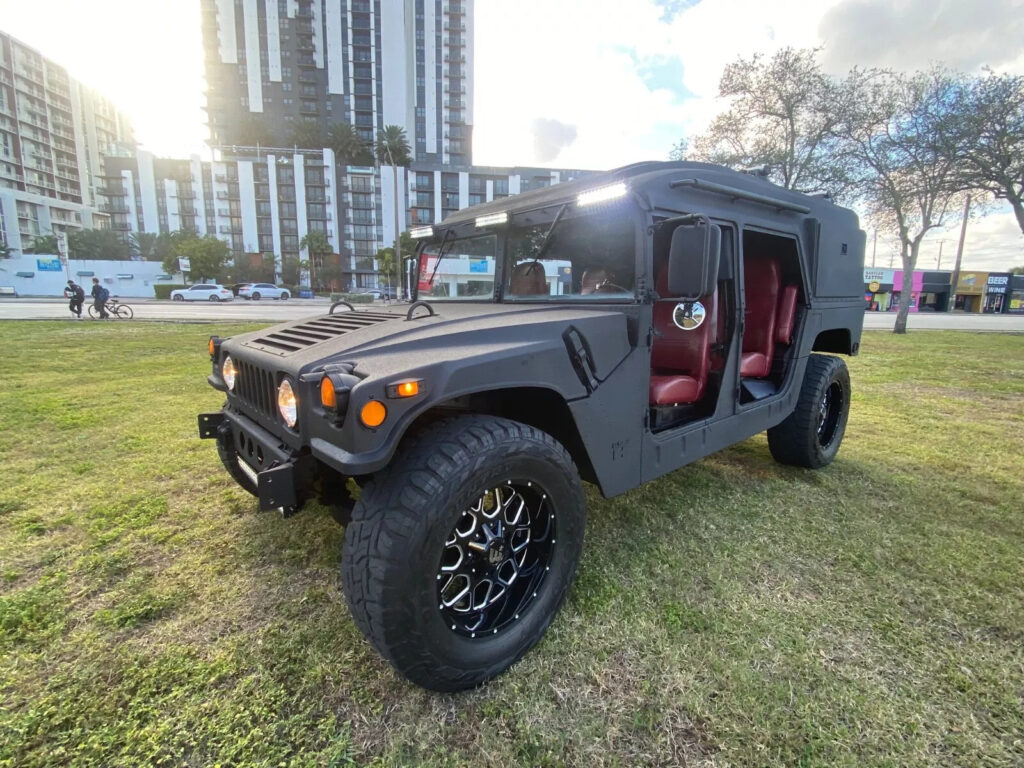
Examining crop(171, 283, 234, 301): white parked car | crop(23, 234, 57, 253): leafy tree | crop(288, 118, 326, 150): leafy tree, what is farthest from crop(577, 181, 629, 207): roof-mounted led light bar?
crop(23, 234, 57, 253): leafy tree

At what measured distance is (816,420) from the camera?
13.1 ft

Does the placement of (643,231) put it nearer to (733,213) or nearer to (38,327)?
(733,213)

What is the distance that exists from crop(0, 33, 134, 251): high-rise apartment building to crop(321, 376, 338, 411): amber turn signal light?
3673 inches

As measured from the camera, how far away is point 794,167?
1655cm

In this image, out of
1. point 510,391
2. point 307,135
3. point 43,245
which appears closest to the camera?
point 510,391

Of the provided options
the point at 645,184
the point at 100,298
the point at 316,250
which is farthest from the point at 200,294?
the point at 645,184

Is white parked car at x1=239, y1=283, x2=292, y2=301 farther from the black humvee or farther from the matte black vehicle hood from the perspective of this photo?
the matte black vehicle hood

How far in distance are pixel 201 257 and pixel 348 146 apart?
27316mm

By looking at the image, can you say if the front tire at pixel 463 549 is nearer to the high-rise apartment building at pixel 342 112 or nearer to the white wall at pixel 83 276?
the white wall at pixel 83 276

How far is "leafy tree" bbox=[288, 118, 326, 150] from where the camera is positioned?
240 feet

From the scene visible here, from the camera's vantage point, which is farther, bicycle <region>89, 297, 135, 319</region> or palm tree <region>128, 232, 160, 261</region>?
palm tree <region>128, 232, 160, 261</region>

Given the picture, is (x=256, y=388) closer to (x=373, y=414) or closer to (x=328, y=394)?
(x=328, y=394)

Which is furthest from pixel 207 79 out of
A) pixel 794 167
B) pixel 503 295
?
pixel 503 295

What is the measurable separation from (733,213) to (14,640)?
4.14 m
